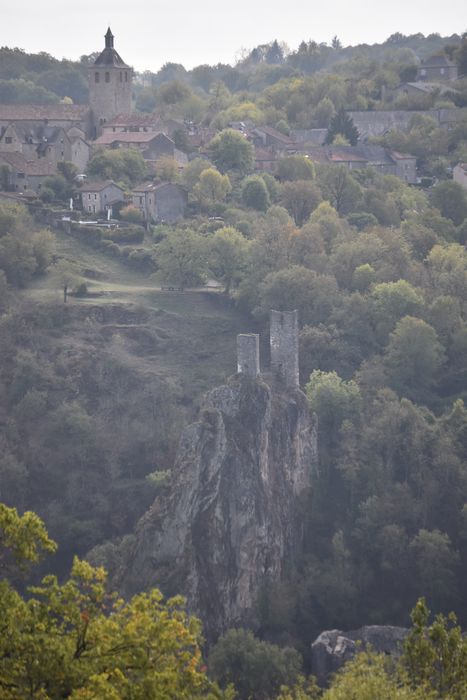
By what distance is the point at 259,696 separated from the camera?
135ft

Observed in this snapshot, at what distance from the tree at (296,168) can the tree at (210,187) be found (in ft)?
20.2

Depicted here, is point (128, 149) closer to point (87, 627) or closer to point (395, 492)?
point (395, 492)

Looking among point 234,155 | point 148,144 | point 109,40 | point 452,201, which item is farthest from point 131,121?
point 452,201

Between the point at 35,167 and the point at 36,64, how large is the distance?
50.0 meters

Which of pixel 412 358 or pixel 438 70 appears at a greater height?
pixel 438 70

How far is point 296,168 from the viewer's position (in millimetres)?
78875

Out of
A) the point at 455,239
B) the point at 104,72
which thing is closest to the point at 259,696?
the point at 455,239

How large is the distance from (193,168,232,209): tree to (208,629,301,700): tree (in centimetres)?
3563

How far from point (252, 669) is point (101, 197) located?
3575 cm

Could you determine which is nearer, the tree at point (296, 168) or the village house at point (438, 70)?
the tree at point (296, 168)

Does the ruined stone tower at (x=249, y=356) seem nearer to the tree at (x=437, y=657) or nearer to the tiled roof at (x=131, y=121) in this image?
the tree at (x=437, y=657)

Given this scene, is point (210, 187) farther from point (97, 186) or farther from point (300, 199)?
point (97, 186)

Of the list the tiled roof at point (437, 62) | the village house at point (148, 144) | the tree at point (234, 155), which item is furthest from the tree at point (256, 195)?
the tiled roof at point (437, 62)

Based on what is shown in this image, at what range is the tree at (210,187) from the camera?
73688 mm
